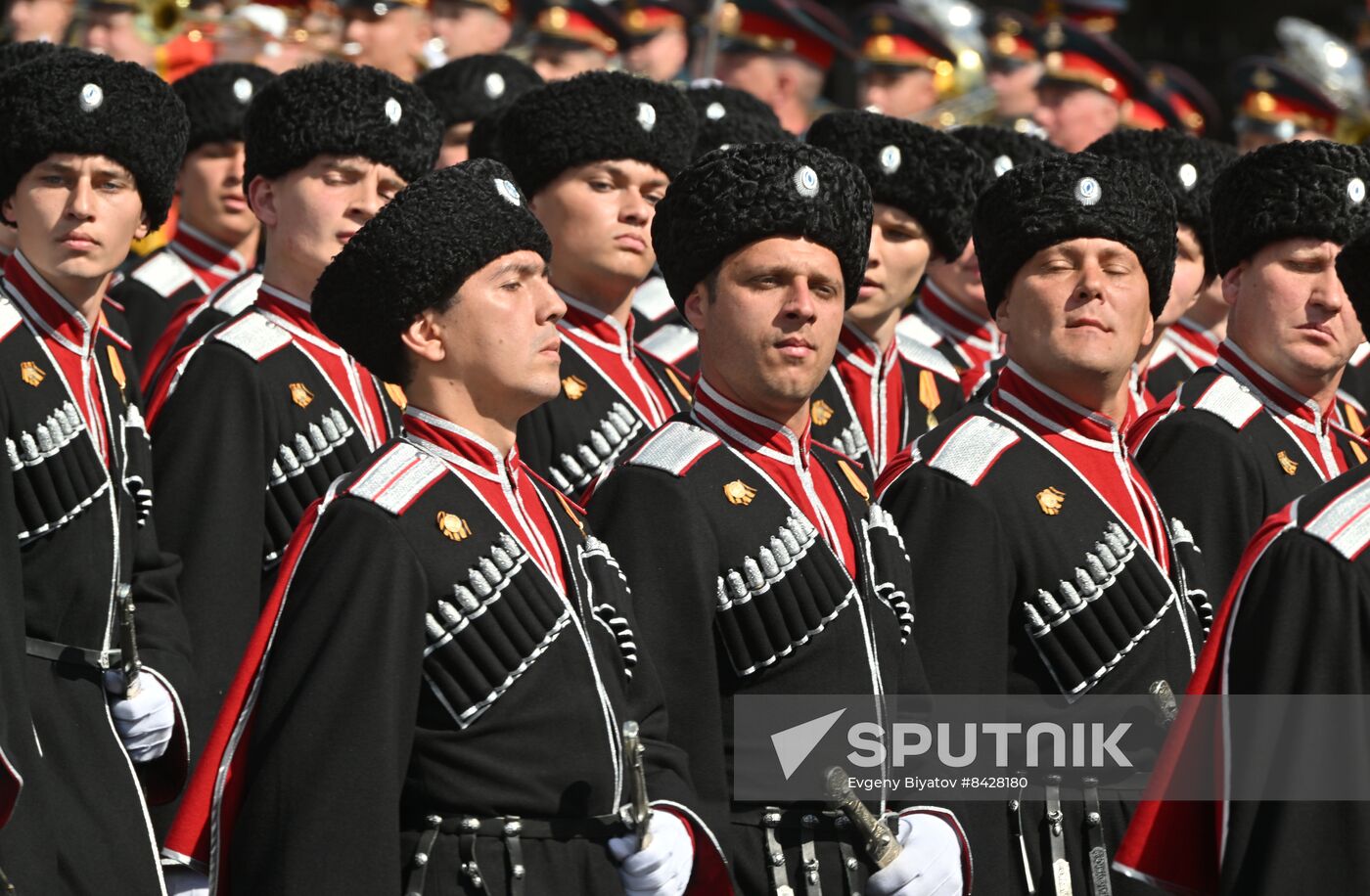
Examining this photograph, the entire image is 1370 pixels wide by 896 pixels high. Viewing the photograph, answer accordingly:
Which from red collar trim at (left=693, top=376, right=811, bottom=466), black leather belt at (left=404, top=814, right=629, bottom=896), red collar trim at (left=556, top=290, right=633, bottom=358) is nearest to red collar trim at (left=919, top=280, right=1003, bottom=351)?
red collar trim at (left=556, top=290, right=633, bottom=358)

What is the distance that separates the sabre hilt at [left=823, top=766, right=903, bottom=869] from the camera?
16.8ft

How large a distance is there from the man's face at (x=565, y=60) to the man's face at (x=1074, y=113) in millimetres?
2455

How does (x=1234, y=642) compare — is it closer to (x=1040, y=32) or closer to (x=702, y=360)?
(x=702, y=360)

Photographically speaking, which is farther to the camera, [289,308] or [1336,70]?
[1336,70]

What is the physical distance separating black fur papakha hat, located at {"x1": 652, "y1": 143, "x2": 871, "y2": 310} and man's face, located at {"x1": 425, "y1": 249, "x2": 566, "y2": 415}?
2.03 ft

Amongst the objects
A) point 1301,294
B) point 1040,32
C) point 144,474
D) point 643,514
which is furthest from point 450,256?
point 1040,32

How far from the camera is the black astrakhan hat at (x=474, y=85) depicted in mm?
9328

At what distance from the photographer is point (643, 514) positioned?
5.27 meters

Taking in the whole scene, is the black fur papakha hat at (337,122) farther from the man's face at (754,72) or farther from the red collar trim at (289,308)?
the man's face at (754,72)

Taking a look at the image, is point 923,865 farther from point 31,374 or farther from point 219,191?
point 219,191

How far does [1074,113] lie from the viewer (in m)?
13.4

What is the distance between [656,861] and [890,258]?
3.41 meters

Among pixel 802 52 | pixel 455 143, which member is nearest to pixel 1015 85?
pixel 802 52

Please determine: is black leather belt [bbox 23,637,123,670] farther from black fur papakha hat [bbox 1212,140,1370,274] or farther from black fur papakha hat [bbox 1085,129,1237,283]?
black fur papakha hat [bbox 1085,129,1237,283]
